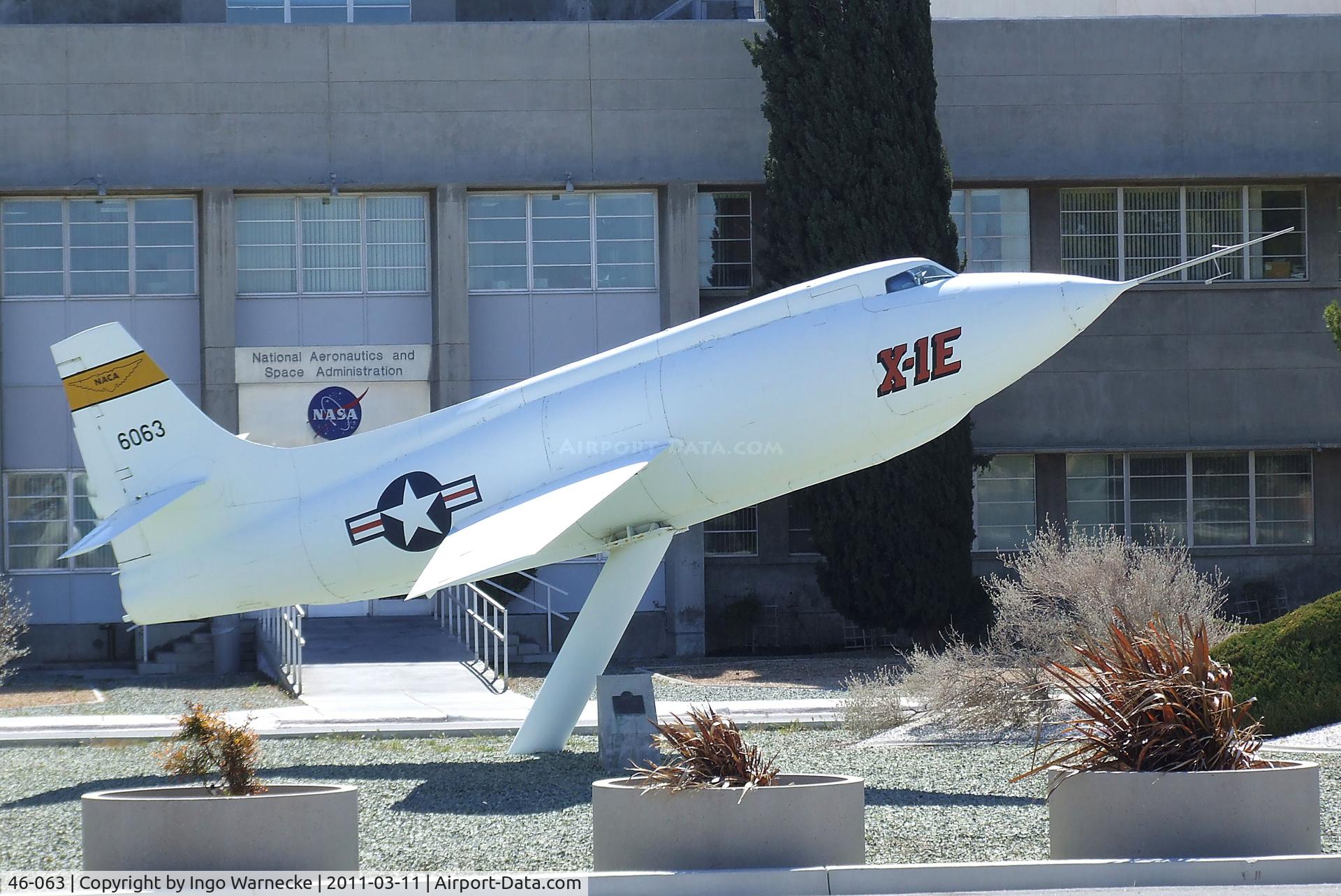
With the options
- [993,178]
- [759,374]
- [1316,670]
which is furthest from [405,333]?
[1316,670]

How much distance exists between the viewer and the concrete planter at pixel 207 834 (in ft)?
26.4

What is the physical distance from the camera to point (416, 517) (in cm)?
1429

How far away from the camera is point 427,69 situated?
1095 inches

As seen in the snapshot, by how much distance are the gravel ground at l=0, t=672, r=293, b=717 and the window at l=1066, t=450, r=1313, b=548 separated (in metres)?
15.7

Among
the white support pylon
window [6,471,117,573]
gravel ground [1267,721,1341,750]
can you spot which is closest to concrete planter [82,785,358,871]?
the white support pylon

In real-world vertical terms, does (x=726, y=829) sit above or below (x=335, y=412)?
below

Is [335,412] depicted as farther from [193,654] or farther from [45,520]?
[45,520]

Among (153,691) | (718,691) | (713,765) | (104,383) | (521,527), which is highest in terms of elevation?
(104,383)

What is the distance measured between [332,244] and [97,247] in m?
4.45

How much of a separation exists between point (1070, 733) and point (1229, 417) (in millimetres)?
16539

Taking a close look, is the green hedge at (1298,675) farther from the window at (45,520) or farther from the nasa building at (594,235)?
the window at (45,520)

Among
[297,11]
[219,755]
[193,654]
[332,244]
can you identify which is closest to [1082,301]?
[219,755]

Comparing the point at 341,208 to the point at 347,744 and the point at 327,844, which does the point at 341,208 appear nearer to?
the point at 347,744

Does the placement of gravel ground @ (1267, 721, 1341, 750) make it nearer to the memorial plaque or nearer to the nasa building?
the memorial plaque
